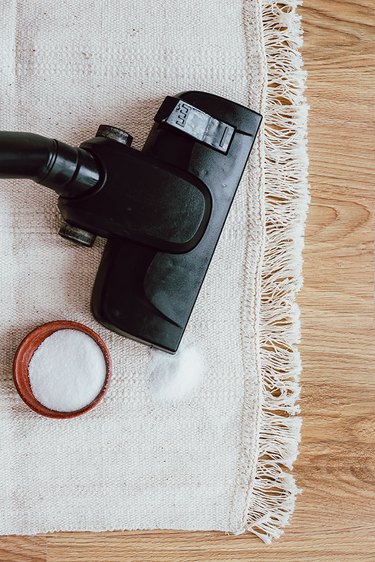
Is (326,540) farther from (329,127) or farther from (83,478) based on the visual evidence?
(329,127)

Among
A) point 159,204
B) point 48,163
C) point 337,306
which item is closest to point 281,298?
point 337,306

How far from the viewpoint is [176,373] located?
0.75m

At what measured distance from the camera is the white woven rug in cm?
74

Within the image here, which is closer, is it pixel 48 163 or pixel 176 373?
pixel 48 163

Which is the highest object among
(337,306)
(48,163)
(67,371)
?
(48,163)

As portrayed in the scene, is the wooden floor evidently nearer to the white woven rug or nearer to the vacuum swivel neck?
the white woven rug

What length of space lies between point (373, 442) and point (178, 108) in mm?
470

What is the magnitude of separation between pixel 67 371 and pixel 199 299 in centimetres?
17

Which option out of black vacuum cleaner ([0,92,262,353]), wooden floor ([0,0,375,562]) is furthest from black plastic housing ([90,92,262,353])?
wooden floor ([0,0,375,562])

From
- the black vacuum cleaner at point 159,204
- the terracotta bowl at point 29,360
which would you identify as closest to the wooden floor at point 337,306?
the black vacuum cleaner at point 159,204

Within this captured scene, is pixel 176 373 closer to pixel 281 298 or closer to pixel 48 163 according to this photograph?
pixel 281 298

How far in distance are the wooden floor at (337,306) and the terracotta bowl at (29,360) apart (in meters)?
0.25

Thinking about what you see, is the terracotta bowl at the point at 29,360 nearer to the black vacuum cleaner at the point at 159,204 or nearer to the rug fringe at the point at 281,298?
the black vacuum cleaner at the point at 159,204

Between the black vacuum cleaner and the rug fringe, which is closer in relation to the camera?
the black vacuum cleaner
